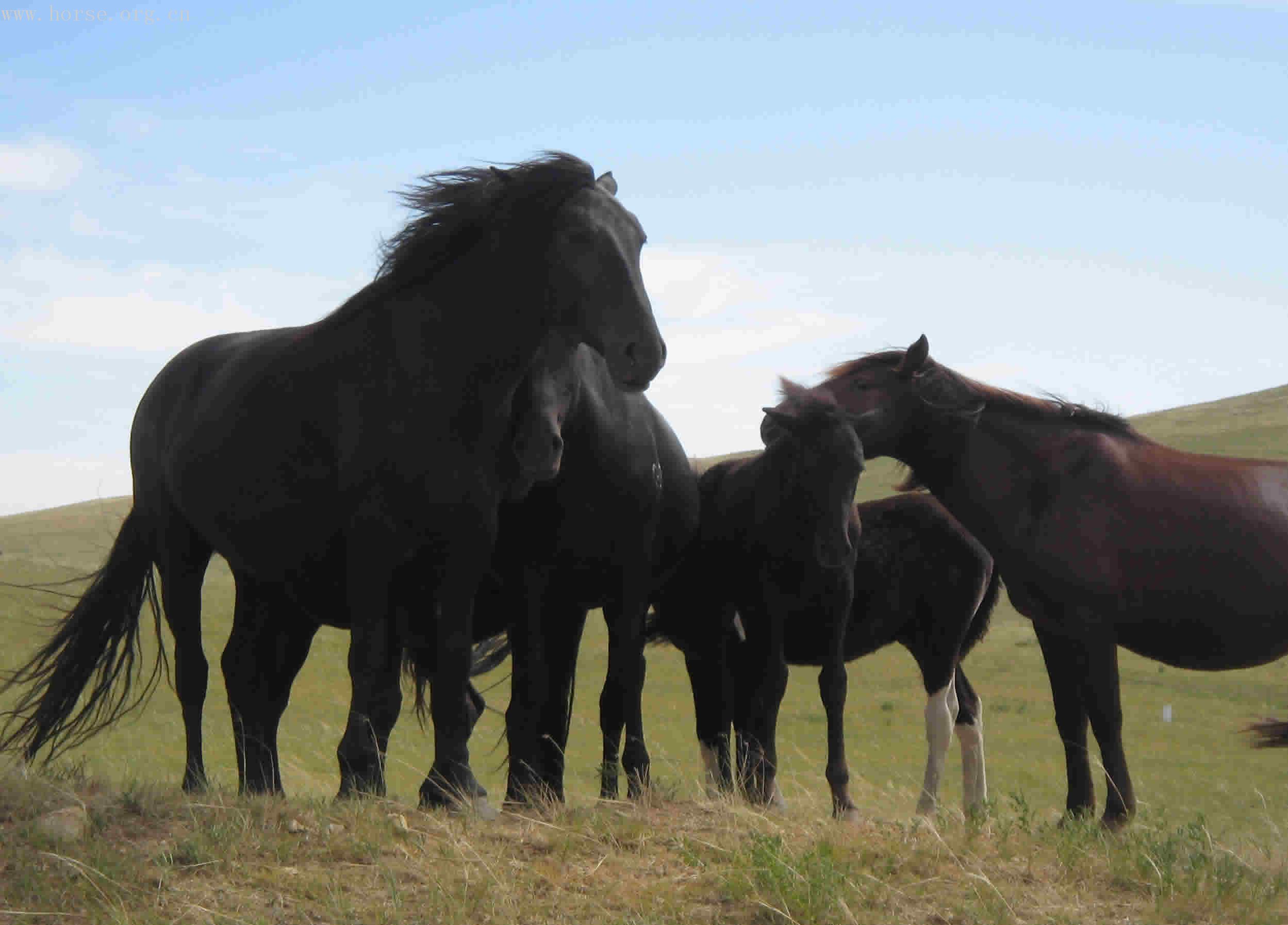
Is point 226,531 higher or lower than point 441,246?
lower

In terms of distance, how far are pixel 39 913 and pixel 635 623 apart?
3.31 metres

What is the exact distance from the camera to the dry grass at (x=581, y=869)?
15.3ft

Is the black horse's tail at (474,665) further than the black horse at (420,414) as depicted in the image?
Yes

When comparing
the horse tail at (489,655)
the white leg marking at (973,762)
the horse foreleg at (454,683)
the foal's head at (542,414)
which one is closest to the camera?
the horse foreleg at (454,683)

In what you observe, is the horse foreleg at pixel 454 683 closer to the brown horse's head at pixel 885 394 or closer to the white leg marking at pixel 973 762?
the brown horse's head at pixel 885 394

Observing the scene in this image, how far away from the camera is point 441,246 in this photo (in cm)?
616

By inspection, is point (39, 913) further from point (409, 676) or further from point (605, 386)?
point (409, 676)

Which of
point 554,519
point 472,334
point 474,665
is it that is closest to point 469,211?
point 472,334

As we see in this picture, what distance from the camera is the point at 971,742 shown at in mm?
9039

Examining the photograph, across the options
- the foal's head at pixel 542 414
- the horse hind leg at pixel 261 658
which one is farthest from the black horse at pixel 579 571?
the horse hind leg at pixel 261 658

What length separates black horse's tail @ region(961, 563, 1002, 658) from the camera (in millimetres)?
9836

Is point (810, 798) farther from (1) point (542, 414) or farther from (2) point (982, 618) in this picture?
(2) point (982, 618)

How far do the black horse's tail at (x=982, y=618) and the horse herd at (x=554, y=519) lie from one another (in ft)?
4.57

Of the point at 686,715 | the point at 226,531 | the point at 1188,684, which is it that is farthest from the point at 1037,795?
the point at 226,531
